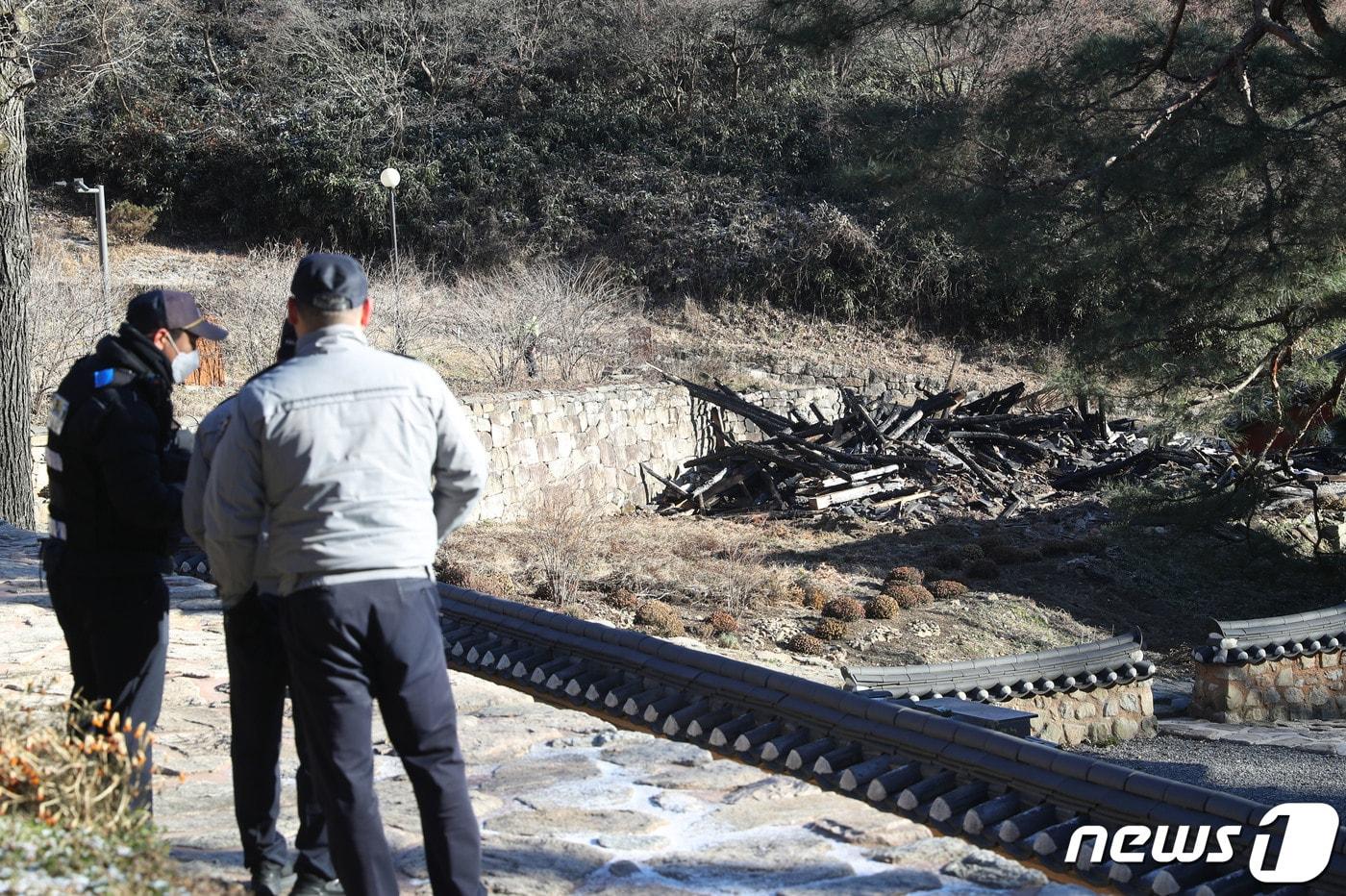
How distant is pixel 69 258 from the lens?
22094 mm

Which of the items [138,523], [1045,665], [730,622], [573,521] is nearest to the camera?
[138,523]

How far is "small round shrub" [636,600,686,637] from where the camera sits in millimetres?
10273

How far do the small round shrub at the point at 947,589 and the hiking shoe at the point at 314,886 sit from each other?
9885 mm

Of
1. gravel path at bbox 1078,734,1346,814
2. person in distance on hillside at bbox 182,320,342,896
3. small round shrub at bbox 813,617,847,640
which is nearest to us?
→ person in distance on hillside at bbox 182,320,342,896

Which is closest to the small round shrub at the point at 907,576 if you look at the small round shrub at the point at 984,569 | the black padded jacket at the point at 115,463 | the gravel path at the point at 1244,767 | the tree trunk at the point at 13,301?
the small round shrub at the point at 984,569

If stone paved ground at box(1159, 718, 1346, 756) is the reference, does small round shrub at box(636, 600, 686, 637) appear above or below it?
above

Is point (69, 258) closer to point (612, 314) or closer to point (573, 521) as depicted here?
point (612, 314)

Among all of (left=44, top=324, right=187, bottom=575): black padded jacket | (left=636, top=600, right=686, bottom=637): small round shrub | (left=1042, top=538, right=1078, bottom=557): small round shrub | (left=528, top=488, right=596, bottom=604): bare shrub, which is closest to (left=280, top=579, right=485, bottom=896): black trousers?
(left=44, top=324, right=187, bottom=575): black padded jacket

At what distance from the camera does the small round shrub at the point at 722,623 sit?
10430 mm

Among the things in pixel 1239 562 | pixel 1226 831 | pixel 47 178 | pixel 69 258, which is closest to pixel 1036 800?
pixel 1226 831

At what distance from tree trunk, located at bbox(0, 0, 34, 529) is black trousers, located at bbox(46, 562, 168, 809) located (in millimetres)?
6995

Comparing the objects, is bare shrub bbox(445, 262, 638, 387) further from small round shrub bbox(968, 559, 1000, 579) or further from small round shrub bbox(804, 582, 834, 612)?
small round shrub bbox(968, 559, 1000, 579)

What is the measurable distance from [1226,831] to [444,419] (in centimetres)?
237

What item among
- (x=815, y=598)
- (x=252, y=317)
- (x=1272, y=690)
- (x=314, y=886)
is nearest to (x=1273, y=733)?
(x=1272, y=690)
